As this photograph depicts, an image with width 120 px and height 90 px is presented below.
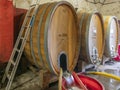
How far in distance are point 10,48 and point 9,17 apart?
47 cm

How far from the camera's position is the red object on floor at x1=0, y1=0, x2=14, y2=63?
7.64ft

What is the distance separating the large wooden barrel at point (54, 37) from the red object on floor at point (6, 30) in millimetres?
284

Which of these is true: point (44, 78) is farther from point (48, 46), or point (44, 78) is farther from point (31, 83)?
point (48, 46)

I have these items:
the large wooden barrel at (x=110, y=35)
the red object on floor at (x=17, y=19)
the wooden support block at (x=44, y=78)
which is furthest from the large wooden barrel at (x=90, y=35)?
the red object on floor at (x=17, y=19)

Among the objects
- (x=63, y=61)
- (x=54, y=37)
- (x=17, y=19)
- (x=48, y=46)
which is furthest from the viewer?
(x=17, y=19)

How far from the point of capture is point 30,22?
242cm

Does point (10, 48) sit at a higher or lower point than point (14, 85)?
higher

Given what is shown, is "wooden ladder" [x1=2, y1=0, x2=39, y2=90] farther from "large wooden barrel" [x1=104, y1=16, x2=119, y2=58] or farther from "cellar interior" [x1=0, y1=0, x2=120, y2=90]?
"large wooden barrel" [x1=104, y1=16, x2=119, y2=58]

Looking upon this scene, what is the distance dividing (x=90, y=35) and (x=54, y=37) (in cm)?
94

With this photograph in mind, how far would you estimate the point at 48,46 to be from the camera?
2.16 metres

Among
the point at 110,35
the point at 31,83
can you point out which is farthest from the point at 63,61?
the point at 110,35

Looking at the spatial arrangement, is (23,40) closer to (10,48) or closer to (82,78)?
(10,48)

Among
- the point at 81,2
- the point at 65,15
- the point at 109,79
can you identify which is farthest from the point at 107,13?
the point at 65,15

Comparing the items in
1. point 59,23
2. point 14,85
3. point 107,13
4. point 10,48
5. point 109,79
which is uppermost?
point 107,13
